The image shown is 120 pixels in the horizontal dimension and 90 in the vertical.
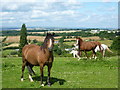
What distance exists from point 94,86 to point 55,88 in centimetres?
196

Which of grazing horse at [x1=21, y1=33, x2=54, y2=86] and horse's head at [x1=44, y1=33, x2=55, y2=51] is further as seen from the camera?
grazing horse at [x1=21, y1=33, x2=54, y2=86]

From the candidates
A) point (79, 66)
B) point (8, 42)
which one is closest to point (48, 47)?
point (79, 66)

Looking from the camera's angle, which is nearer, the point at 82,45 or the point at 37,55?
the point at 37,55

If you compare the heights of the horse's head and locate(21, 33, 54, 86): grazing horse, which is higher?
the horse's head

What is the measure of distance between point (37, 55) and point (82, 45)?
1284 cm

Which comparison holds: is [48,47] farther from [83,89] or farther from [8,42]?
[8,42]

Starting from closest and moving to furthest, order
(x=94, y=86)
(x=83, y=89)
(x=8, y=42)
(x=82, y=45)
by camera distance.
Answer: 1. (x=83, y=89)
2. (x=94, y=86)
3. (x=82, y=45)
4. (x=8, y=42)

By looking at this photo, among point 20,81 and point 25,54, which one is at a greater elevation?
point 25,54

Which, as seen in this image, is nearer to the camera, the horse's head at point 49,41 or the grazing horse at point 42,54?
the horse's head at point 49,41

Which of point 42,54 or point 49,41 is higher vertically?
point 49,41

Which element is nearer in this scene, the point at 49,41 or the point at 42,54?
the point at 49,41

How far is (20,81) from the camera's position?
35.7 feet

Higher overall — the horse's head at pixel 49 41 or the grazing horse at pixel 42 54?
the horse's head at pixel 49 41

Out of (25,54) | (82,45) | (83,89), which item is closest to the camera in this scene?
(83,89)
